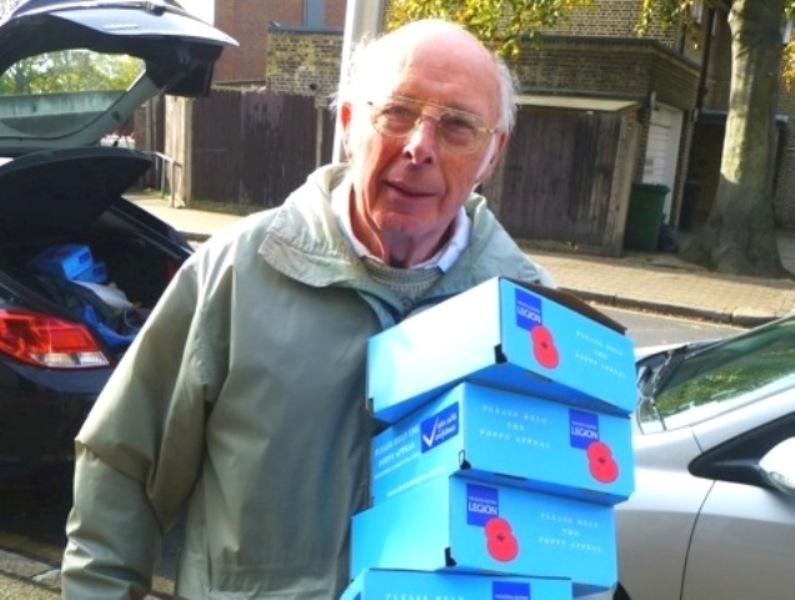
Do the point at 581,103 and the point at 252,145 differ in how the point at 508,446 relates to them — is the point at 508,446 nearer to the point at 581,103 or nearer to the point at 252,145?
the point at 581,103

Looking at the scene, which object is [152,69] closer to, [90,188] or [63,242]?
[90,188]

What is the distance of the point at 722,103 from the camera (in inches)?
969

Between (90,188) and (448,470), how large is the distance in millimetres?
3656

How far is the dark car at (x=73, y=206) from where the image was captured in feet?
11.7

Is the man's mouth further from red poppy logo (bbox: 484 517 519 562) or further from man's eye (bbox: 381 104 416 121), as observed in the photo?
red poppy logo (bbox: 484 517 519 562)

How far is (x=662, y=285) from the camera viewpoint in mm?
12297

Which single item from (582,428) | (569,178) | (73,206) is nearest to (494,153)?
(582,428)

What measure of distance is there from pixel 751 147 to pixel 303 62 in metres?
9.38

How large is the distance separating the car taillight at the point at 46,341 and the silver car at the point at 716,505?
219 cm

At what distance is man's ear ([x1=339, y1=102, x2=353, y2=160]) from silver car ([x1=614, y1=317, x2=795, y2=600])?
5.19 ft

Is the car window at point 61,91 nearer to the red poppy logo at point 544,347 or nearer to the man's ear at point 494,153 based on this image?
the man's ear at point 494,153

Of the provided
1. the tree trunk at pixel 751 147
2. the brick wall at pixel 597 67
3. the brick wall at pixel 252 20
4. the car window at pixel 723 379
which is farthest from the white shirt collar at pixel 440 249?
the brick wall at pixel 252 20

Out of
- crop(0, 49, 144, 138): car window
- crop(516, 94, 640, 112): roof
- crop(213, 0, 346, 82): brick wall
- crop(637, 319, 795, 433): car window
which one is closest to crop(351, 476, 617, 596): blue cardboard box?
crop(637, 319, 795, 433): car window

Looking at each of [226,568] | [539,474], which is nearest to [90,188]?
[226,568]
